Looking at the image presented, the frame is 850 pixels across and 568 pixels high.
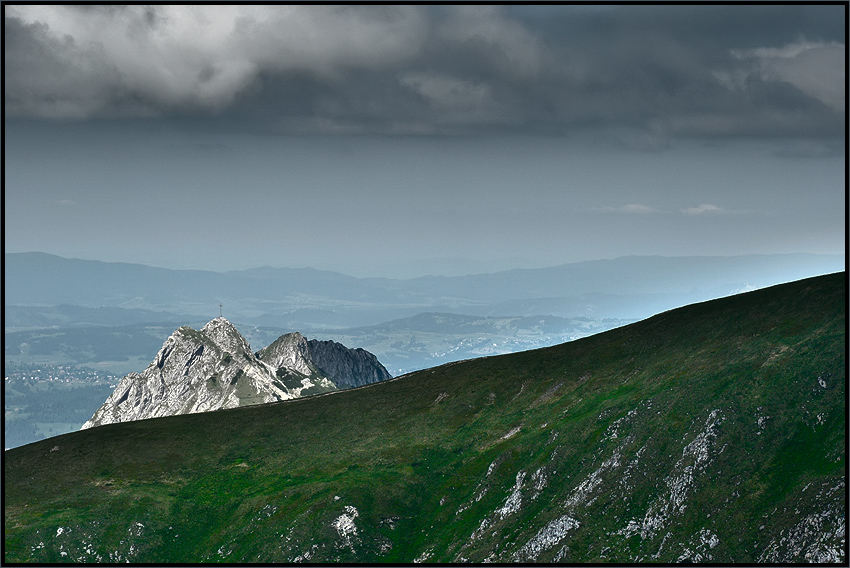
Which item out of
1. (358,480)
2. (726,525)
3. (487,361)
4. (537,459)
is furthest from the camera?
(487,361)

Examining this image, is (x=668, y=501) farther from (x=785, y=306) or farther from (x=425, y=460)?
(x=785, y=306)

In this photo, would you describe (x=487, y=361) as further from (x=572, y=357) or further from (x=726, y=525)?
(x=726, y=525)

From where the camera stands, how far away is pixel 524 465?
8856 cm

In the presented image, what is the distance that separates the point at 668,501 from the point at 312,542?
41.0 m

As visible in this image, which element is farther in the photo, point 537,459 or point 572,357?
point 572,357

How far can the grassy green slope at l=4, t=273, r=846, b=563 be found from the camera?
68.8 meters

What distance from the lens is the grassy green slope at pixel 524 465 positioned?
68750 millimetres

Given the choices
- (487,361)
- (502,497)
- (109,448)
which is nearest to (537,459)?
(502,497)

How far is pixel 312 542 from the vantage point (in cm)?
8462

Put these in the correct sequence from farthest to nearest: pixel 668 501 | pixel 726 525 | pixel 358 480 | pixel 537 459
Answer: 1. pixel 358 480
2. pixel 537 459
3. pixel 668 501
4. pixel 726 525

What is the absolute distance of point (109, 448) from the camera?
124 metres

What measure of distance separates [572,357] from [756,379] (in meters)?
46.6

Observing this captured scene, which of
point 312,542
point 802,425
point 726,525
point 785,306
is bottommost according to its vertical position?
point 312,542

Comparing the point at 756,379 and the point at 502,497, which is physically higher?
the point at 756,379
